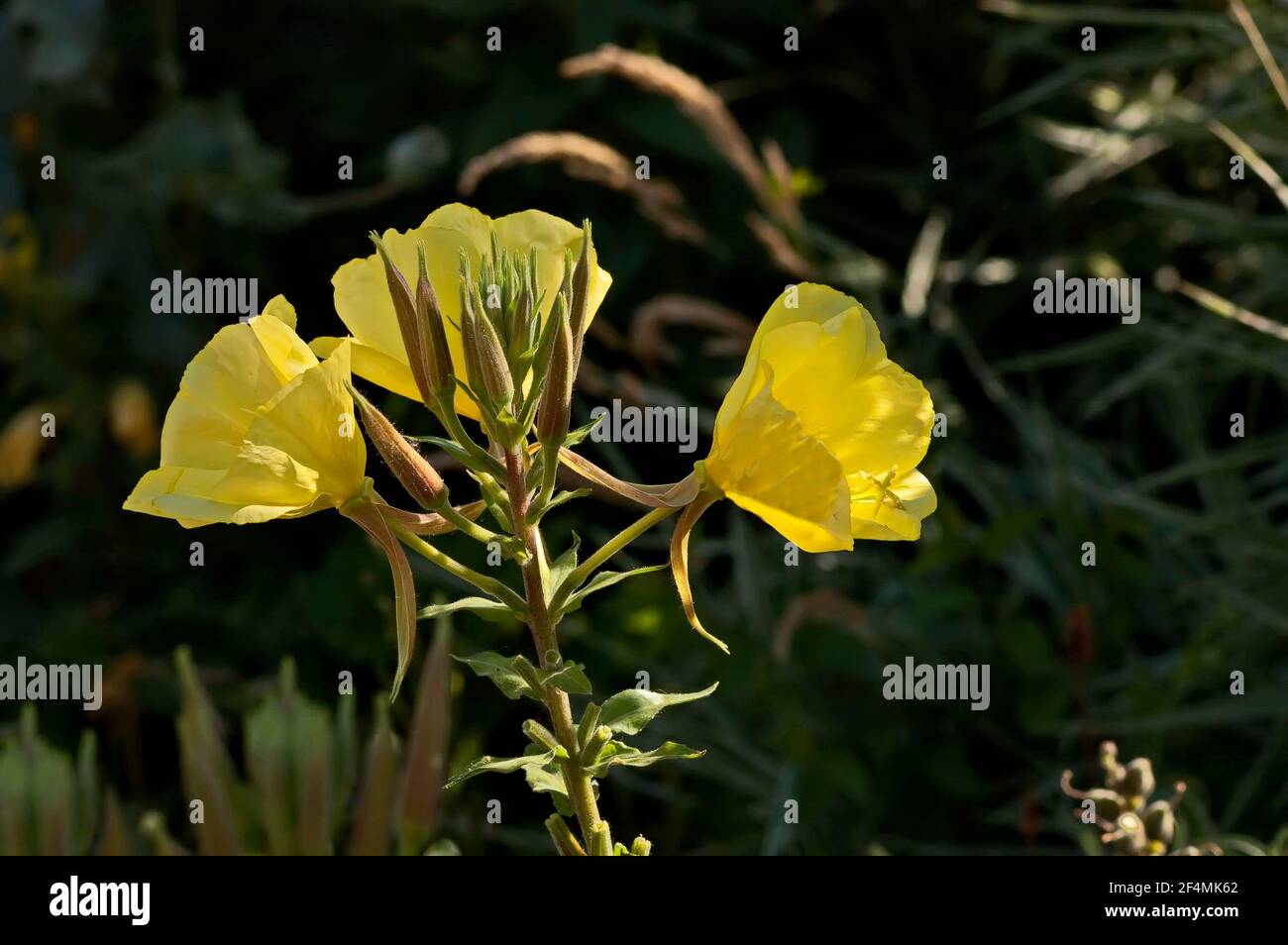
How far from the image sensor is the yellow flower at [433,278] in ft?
1.67

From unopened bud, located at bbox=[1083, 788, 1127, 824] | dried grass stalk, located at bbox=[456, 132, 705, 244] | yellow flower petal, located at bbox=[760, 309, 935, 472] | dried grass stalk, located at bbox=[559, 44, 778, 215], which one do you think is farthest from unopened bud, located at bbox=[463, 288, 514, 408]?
dried grass stalk, located at bbox=[559, 44, 778, 215]

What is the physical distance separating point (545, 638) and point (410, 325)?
0.37 feet

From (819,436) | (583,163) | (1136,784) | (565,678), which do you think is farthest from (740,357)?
(565,678)

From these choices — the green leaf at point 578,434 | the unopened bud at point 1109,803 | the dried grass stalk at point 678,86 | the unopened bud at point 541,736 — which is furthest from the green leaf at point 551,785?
the dried grass stalk at point 678,86

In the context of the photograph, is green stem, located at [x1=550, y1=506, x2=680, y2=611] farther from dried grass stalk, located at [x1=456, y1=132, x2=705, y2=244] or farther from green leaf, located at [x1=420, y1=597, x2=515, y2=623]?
dried grass stalk, located at [x1=456, y1=132, x2=705, y2=244]

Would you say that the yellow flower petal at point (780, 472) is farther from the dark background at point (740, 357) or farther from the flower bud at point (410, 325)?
the dark background at point (740, 357)

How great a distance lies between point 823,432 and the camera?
52cm

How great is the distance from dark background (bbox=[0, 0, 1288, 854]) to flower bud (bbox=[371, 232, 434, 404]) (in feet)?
2.72

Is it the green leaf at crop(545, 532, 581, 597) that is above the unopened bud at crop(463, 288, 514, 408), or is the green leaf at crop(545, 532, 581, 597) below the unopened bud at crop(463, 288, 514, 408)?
below

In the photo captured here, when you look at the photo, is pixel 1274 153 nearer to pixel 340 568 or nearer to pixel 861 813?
pixel 861 813

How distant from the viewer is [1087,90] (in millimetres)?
2135

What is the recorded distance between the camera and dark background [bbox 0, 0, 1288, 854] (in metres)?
1.47

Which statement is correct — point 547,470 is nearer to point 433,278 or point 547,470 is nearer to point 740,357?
point 433,278
